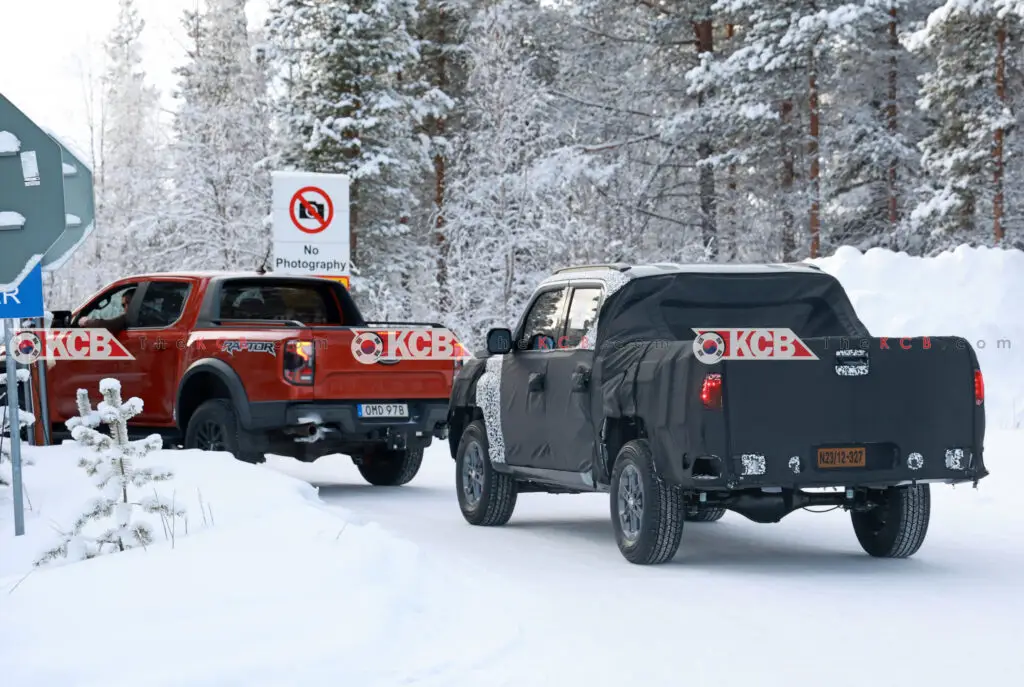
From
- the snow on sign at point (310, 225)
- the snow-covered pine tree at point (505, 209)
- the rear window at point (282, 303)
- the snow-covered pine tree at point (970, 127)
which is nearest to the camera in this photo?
the rear window at point (282, 303)

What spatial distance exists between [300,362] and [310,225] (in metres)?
8.99

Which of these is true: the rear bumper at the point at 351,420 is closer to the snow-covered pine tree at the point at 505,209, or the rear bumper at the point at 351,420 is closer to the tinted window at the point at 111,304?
the tinted window at the point at 111,304

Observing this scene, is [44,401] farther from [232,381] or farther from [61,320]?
[232,381]

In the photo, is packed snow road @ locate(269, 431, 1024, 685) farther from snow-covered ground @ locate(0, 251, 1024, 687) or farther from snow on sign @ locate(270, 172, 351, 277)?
snow on sign @ locate(270, 172, 351, 277)

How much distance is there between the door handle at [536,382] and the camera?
1111cm

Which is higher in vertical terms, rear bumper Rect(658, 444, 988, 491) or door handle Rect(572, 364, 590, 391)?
door handle Rect(572, 364, 590, 391)

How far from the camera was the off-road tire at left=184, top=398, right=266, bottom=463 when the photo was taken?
1384 cm

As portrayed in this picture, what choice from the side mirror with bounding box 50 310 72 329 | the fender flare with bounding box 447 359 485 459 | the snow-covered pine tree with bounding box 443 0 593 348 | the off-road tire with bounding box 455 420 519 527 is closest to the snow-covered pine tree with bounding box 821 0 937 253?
the snow-covered pine tree with bounding box 443 0 593 348

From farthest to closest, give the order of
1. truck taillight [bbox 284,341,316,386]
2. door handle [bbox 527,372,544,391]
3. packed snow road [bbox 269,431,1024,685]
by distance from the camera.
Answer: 1. truck taillight [bbox 284,341,316,386]
2. door handle [bbox 527,372,544,391]
3. packed snow road [bbox 269,431,1024,685]

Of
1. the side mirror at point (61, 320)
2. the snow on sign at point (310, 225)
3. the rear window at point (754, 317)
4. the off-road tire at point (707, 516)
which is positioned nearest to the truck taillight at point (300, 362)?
the side mirror at point (61, 320)

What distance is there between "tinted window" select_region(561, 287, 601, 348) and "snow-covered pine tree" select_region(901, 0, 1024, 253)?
80.4 ft

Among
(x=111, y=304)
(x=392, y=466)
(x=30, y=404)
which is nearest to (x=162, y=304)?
(x=111, y=304)

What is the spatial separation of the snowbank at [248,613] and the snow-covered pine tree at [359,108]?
33.9m

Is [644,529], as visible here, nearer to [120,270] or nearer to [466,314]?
[466,314]
